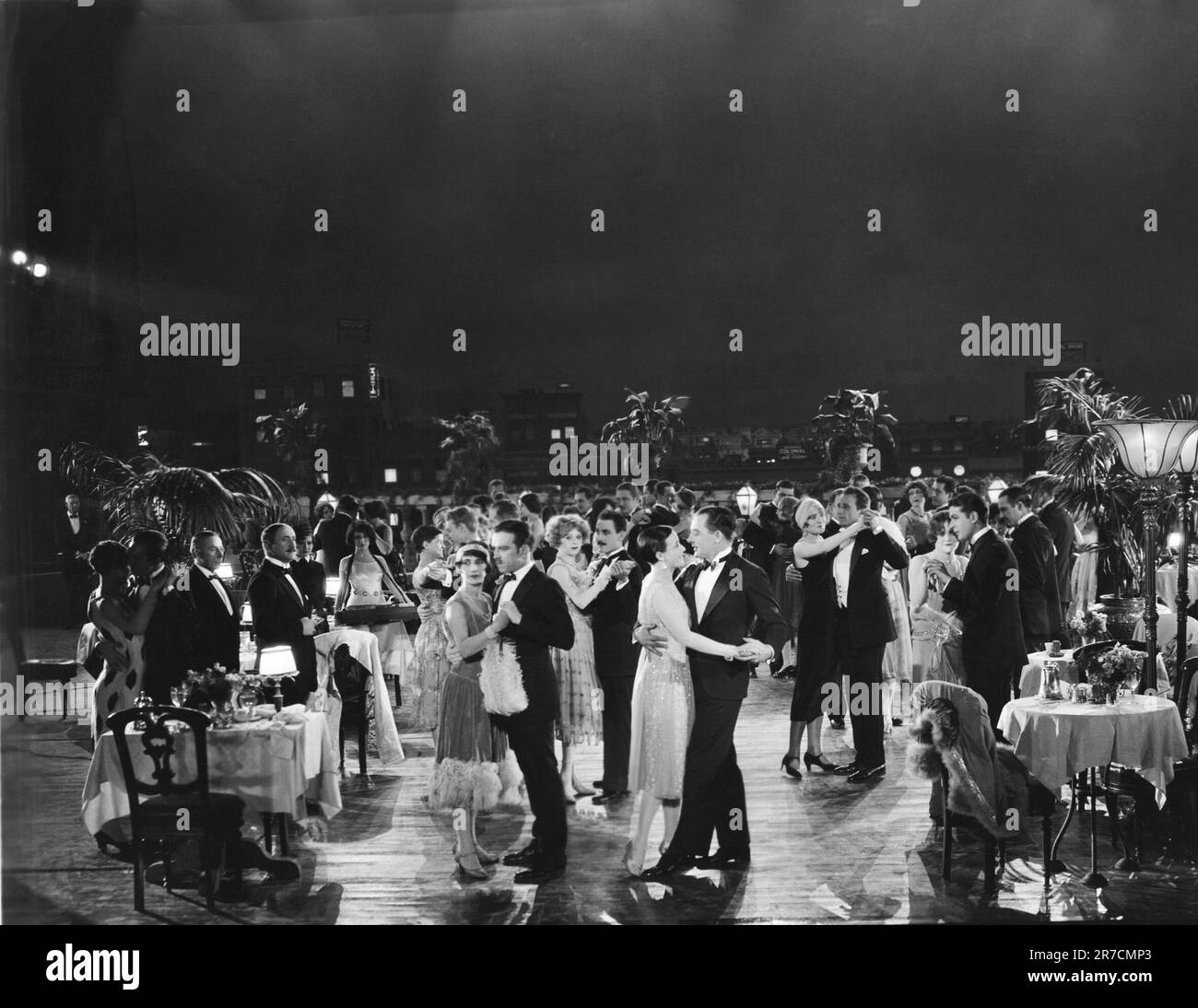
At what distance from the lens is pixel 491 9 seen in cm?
571

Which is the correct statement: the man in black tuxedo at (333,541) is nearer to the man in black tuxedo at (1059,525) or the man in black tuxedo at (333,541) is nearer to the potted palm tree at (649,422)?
the potted palm tree at (649,422)

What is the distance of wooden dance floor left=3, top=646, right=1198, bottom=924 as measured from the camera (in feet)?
11.9

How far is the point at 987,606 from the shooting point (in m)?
4.51

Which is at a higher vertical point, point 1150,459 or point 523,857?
point 1150,459

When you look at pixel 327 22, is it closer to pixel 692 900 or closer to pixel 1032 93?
pixel 1032 93

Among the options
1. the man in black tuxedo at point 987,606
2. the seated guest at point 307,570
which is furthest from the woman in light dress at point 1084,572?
the seated guest at point 307,570

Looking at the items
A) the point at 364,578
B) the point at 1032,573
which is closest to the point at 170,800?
the point at 364,578

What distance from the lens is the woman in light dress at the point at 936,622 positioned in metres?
4.98

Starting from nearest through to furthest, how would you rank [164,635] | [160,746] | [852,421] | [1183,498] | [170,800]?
[160,746], [170,800], [1183,498], [164,635], [852,421]

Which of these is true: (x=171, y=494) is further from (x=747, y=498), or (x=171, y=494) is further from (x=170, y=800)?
(x=747, y=498)

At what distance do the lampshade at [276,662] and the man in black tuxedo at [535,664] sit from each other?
87cm

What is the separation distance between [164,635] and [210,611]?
0.23 metres

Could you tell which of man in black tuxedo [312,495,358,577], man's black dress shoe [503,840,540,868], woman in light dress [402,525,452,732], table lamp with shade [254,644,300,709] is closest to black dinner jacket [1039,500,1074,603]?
woman in light dress [402,525,452,732]
